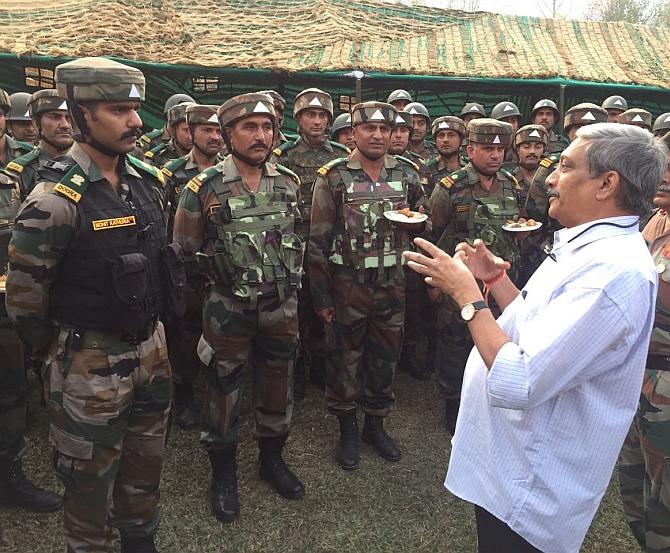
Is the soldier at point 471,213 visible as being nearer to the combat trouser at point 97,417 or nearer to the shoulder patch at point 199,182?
the shoulder patch at point 199,182

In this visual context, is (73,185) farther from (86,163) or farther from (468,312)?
(468,312)

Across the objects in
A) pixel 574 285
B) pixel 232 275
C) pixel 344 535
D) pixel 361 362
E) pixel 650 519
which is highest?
pixel 574 285

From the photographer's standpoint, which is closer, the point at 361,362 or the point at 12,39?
the point at 361,362

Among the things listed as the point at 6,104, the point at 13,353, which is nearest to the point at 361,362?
the point at 13,353

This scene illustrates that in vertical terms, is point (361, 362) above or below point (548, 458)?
below

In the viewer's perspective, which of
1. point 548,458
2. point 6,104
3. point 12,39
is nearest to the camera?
point 548,458

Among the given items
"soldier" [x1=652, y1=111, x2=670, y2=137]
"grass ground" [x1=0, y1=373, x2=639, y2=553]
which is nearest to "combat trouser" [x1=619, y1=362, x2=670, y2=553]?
"grass ground" [x1=0, y1=373, x2=639, y2=553]

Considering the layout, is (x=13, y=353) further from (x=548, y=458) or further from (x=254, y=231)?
(x=548, y=458)

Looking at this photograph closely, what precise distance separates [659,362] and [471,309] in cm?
141

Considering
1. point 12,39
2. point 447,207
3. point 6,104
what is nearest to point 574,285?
point 447,207

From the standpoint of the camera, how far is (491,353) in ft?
5.69

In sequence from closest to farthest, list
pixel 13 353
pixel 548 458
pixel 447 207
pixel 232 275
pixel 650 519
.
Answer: pixel 548 458 < pixel 650 519 < pixel 232 275 < pixel 13 353 < pixel 447 207

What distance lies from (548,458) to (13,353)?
3.43m

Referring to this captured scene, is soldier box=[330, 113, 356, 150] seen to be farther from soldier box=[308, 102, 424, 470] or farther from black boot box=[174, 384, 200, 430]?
black boot box=[174, 384, 200, 430]
